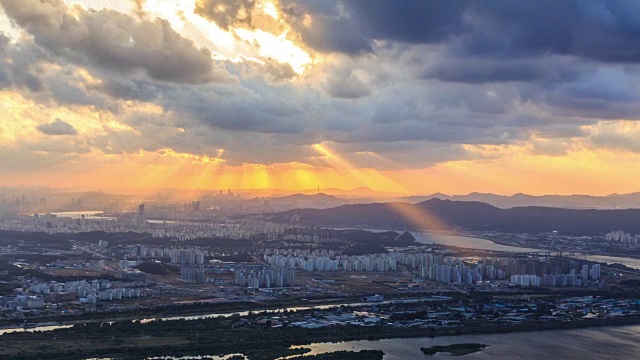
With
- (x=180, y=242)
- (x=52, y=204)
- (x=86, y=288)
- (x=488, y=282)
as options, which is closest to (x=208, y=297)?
(x=86, y=288)

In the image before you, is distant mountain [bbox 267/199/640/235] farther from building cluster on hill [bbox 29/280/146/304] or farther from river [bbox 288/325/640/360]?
building cluster on hill [bbox 29/280/146/304]

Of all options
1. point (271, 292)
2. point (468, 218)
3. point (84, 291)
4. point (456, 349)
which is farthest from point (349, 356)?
point (468, 218)

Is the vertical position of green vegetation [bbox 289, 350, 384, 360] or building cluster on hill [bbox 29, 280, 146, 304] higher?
building cluster on hill [bbox 29, 280, 146, 304]

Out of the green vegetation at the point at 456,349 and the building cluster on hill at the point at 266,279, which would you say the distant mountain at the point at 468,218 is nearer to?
the building cluster on hill at the point at 266,279

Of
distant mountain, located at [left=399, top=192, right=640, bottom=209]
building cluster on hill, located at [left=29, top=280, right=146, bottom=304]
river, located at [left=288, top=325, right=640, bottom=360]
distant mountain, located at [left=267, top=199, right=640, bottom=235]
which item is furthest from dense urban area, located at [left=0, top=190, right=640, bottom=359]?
distant mountain, located at [left=399, top=192, right=640, bottom=209]

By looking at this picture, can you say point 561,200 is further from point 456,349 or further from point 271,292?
point 456,349

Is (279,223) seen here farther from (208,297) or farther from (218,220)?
(208,297)
